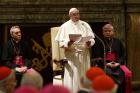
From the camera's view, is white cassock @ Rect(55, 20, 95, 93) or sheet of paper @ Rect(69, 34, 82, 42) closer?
sheet of paper @ Rect(69, 34, 82, 42)

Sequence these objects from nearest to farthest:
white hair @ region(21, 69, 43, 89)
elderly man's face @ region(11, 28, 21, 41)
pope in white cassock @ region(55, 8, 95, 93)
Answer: white hair @ region(21, 69, 43, 89), pope in white cassock @ region(55, 8, 95, 93), elderly man's face @ region(11, 28, 21, 41)

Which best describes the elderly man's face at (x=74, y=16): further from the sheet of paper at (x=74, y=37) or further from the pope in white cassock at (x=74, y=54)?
the sheet of paper at (x=74, y=37)

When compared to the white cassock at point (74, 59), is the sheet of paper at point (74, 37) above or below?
above

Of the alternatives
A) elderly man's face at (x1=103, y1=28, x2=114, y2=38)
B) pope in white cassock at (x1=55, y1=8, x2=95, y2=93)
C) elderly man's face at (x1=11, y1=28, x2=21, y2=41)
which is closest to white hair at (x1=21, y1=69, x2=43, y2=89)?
pope in white cassock at (x1=55, y1=8, x2=95, y2=93)

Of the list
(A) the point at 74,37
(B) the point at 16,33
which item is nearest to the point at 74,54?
(A) the point at 74,37

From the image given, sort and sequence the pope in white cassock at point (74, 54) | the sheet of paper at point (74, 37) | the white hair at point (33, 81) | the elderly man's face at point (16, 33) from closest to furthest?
the white hair at point (33, 81)
the sheet of paper at point (74, 37)
the pope in white cassock at point (74, 54)
the elderly man's face at point (16, 33)

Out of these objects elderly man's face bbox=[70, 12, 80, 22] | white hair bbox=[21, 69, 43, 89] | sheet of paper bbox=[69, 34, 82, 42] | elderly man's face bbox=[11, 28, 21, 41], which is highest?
elderly man's face bbox=[70, 12, 80, 22]

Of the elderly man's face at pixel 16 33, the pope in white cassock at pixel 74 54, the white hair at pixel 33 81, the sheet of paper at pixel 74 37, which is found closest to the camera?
the white hair at pixel 33 81

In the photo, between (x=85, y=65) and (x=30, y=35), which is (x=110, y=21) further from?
(x=85, y=65)

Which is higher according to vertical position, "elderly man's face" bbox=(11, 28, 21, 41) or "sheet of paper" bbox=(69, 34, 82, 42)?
"elderly man's face" bbox=(11, 28, 21, 41)

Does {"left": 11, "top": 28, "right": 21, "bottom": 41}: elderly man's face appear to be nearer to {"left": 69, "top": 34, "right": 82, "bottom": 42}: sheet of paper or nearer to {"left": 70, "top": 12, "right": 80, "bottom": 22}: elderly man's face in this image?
{"left": 70, "top": 12, "right": 80, "bottom": 22}: elderly man's face

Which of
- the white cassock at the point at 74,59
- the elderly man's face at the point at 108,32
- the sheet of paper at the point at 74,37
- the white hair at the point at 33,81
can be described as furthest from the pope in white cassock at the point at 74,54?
the white hair at the point at 33,81

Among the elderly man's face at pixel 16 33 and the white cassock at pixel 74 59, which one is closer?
the white cassock at pixel 74 59

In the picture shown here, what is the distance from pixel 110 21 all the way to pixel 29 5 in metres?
2.04
